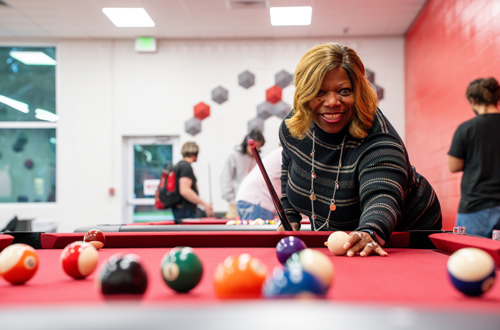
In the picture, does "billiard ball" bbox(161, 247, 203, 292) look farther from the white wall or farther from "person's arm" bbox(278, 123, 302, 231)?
the white wall

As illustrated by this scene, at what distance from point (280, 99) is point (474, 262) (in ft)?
19.8

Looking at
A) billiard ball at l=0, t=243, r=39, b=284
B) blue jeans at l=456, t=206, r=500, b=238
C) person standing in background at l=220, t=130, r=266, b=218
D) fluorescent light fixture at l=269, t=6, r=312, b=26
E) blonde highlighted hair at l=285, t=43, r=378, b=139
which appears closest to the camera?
billiard ball at l=0, t=243, r=39, b=284

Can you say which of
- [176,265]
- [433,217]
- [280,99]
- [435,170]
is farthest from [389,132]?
[280,99]

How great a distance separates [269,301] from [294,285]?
10 centimetres

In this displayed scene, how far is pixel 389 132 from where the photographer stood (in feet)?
5.85

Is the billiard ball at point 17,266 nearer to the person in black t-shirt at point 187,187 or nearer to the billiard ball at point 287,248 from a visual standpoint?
the billiard ball at point 287,248

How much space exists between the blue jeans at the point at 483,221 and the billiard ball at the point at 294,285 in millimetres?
2381

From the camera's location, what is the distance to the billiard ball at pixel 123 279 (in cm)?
73

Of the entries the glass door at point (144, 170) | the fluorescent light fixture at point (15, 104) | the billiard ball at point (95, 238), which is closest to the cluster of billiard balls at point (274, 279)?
the billiard ball at point (95, 238)

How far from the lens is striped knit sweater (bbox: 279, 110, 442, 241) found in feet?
5.31

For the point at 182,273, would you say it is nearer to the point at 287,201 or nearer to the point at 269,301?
the point at 269,301

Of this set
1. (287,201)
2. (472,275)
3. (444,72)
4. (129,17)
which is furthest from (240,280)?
(129,17)

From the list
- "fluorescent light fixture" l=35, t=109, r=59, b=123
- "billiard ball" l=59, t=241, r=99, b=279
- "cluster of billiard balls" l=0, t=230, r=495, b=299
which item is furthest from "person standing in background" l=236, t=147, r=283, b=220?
"fluorescent light fixture" l=35, t=109, r=59, b=123

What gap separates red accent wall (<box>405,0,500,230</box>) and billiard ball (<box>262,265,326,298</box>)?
3499 millimetres
